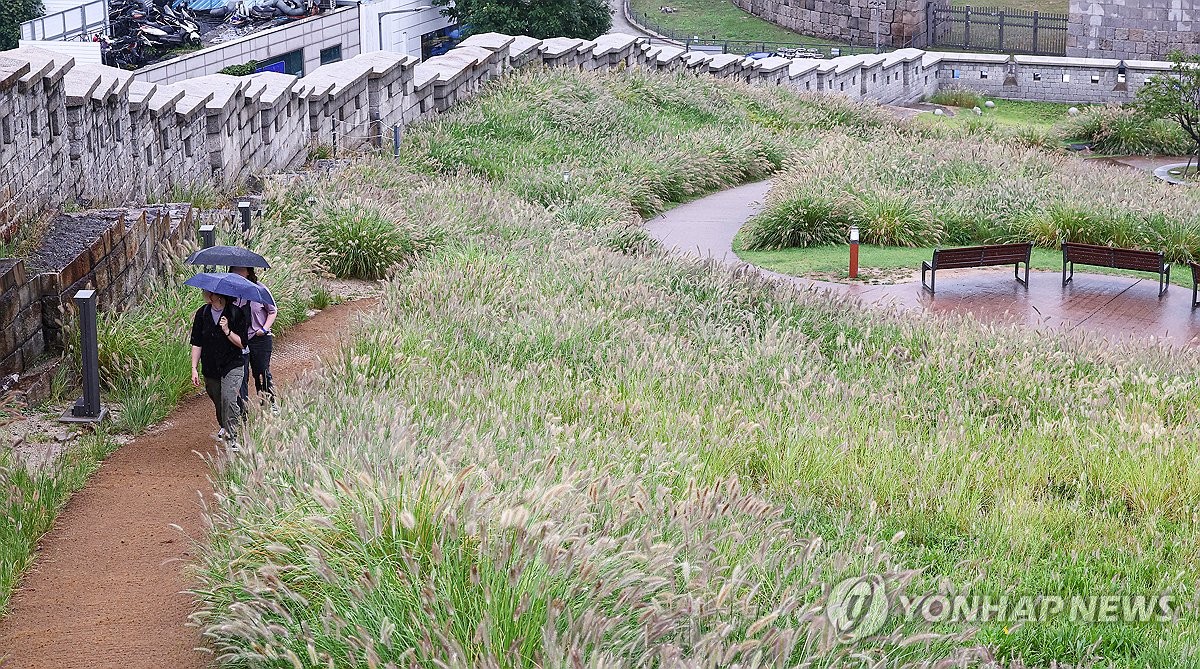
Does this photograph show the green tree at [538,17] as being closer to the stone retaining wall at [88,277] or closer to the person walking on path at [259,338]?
the stone retaining wall at [88,277]

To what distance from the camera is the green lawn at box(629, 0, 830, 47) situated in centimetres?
5425

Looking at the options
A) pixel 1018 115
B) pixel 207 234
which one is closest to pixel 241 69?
pixel 1018 115

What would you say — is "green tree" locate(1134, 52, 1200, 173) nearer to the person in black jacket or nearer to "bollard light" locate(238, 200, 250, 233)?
"bollard light" locate(238, 200, 250, 233)

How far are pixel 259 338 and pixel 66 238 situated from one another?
2.67 metres

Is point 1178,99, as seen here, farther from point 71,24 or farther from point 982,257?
point 71,24

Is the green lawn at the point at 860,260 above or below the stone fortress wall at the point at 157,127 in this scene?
below

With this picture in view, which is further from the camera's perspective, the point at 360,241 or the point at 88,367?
the point at 360,241

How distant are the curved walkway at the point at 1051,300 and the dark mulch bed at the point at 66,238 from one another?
6.37 metres

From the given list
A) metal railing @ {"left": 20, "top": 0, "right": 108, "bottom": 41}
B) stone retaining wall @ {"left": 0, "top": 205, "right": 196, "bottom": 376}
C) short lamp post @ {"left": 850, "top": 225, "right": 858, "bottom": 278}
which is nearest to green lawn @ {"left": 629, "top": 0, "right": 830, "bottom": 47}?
metal railing @ {"left": 20, "top": 0, "right": 108, "bottom": 41}

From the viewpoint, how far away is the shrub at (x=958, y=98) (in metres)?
36.9

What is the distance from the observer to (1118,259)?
15.4m

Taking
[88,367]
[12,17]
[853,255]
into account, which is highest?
[88,367]

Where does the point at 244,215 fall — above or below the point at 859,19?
above

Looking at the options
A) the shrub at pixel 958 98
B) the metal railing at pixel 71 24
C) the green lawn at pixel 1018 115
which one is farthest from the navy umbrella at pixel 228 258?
the metal railing at pixel 71 24
